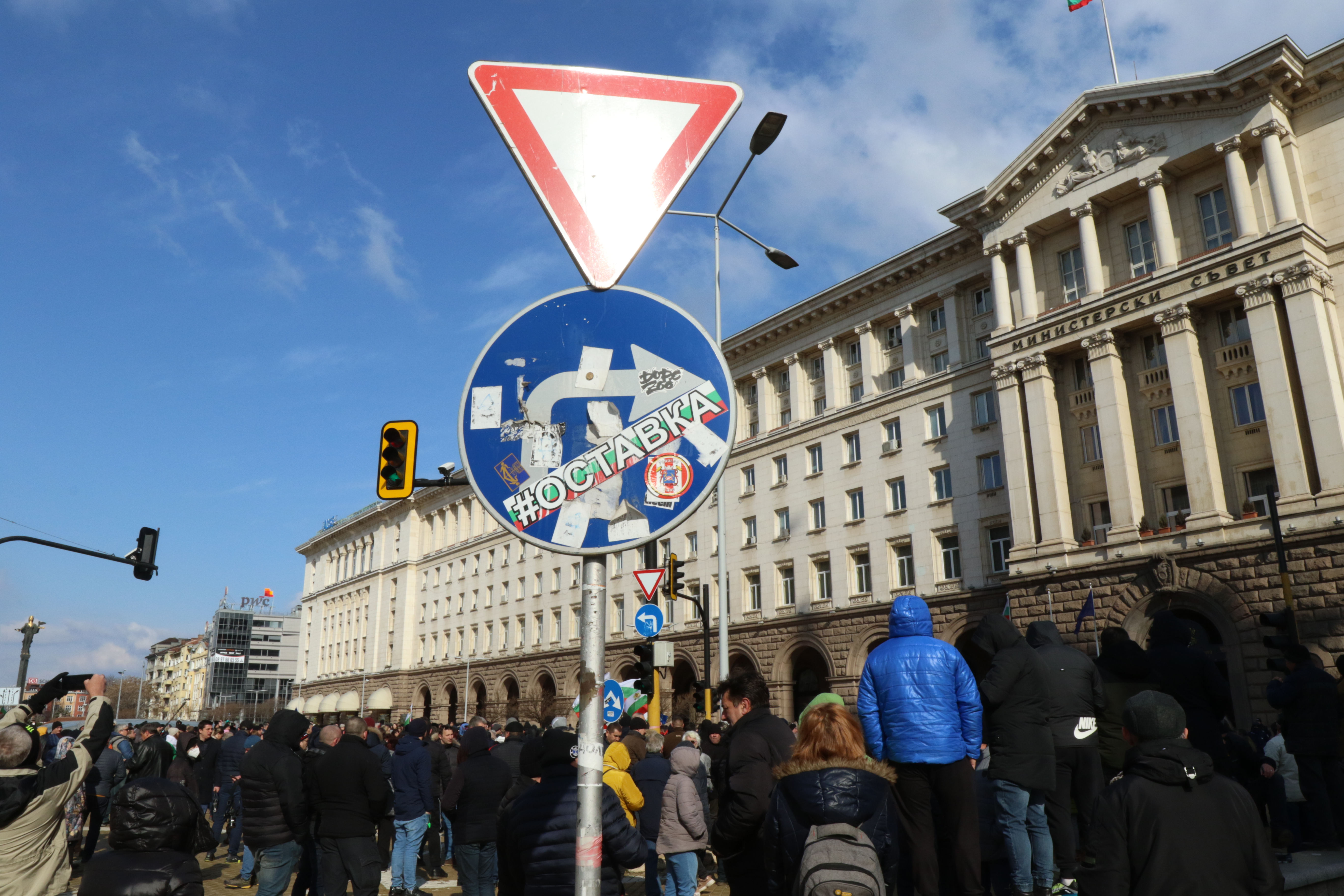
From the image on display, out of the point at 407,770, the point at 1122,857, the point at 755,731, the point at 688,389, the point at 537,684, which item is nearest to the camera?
the point at 688,389

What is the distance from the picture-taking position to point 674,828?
818cm

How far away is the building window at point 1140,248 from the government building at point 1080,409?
0.09 metres

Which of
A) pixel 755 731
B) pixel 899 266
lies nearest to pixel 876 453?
pixel 899 266

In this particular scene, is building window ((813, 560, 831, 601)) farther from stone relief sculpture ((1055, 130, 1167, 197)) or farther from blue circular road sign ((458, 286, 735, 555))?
blue circular road sign ((458, 286, 735, 555))

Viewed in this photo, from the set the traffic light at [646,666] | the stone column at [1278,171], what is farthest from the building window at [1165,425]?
the traffic light at [646,666]

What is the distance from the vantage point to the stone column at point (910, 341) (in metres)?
37.4

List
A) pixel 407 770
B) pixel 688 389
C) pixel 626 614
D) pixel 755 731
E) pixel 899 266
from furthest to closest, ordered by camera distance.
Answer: pixel 626 614
pixel 899 266
pixel 407 770
pixel 755 731
pixel 688 389

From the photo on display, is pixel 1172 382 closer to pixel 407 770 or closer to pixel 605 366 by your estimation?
pixel 407 770

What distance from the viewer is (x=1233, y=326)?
27359mm

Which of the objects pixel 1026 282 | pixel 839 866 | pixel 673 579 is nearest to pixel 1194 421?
pixel 1026 282

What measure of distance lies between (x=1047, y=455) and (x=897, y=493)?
776 cm

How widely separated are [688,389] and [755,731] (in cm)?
364

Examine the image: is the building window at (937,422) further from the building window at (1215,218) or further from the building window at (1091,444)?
the building window at (1215,218)

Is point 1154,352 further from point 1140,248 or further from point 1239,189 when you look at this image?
point 1239,189
